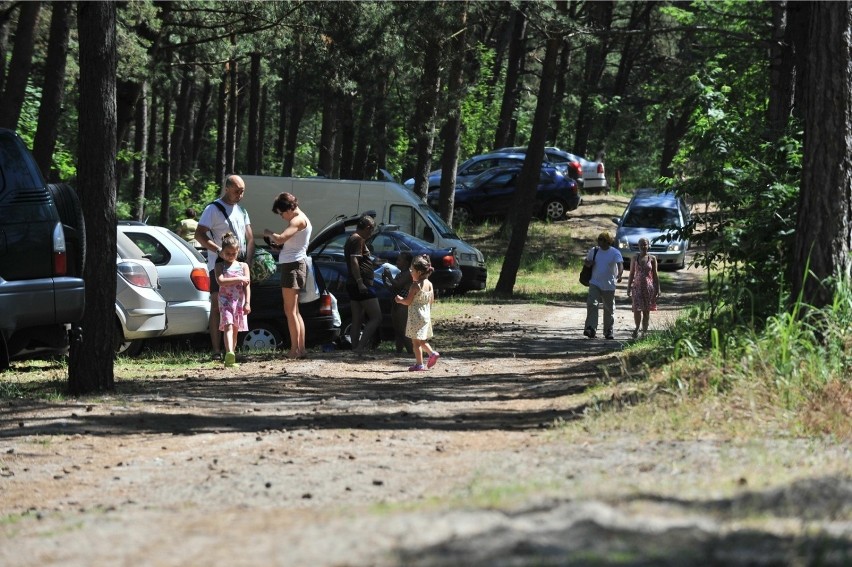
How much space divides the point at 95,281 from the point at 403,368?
3.72 metres

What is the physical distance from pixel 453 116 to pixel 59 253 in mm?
19066

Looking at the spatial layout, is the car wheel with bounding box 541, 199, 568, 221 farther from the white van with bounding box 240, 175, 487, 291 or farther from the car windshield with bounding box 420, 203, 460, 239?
the car windshield with bounding box 420, 203, 460, 239

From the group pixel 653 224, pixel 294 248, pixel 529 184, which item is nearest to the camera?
pixel 294 248

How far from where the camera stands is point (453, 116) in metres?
28.5

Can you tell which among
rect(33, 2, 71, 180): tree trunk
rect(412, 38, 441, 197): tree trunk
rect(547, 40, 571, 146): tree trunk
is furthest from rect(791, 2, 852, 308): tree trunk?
rect(547, 40, 571, 146): tree trunk

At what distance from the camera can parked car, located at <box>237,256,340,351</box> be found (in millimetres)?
15219

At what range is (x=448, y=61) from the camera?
92.9ft

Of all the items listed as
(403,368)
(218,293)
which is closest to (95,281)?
(218,293)

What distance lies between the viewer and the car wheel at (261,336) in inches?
606

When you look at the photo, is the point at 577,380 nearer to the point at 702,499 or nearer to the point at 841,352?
the point at 841,352

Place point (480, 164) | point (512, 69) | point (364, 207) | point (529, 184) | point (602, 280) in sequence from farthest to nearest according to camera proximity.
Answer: point (512, 69) < point (480, 164) < point (364, 207) < point (529, 184) < point (602, 280)

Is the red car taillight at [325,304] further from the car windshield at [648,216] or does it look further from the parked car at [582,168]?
the parked car at [582,168]

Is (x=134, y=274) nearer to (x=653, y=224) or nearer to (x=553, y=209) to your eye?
(x=653, y=224)

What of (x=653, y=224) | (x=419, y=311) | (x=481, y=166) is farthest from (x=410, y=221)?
(x=419, y=311)
